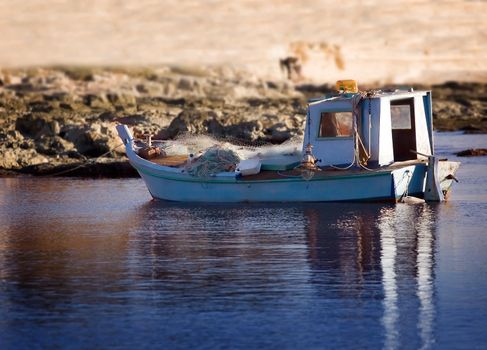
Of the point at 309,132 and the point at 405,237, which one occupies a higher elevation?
the point at 309,132

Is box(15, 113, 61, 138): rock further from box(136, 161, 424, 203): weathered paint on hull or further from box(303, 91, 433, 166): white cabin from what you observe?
box(303, 91, 433, 166): white cabin

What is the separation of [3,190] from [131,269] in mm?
16915

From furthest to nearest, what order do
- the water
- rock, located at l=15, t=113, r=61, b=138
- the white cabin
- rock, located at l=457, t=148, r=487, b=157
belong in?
1. rock, located at l=15, t=113, r=61, b=138
2. rock, located at l=457, t=148, r=487, b=157
3. the white cabin
4. the water

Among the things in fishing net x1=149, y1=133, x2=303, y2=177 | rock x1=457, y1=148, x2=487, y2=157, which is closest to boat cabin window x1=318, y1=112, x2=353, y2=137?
fishing net x1=149, y1=133, x2=303, y2=177

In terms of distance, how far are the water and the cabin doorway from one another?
2.01 meters

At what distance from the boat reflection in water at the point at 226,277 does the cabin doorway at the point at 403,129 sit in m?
3.05

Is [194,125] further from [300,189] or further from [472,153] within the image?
[300,189]

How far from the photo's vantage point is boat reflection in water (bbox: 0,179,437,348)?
13852 mm

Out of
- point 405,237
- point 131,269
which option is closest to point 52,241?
point 131,269

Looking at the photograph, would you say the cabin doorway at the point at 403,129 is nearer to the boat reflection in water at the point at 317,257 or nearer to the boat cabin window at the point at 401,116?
the boat cabin window at the point at 401,116

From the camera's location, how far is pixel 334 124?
92.2 ft

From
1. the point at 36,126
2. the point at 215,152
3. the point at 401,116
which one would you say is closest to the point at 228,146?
the point at 215,152

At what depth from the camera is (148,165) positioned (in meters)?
30.1

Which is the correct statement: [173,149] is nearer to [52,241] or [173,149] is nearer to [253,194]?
[253,194]
